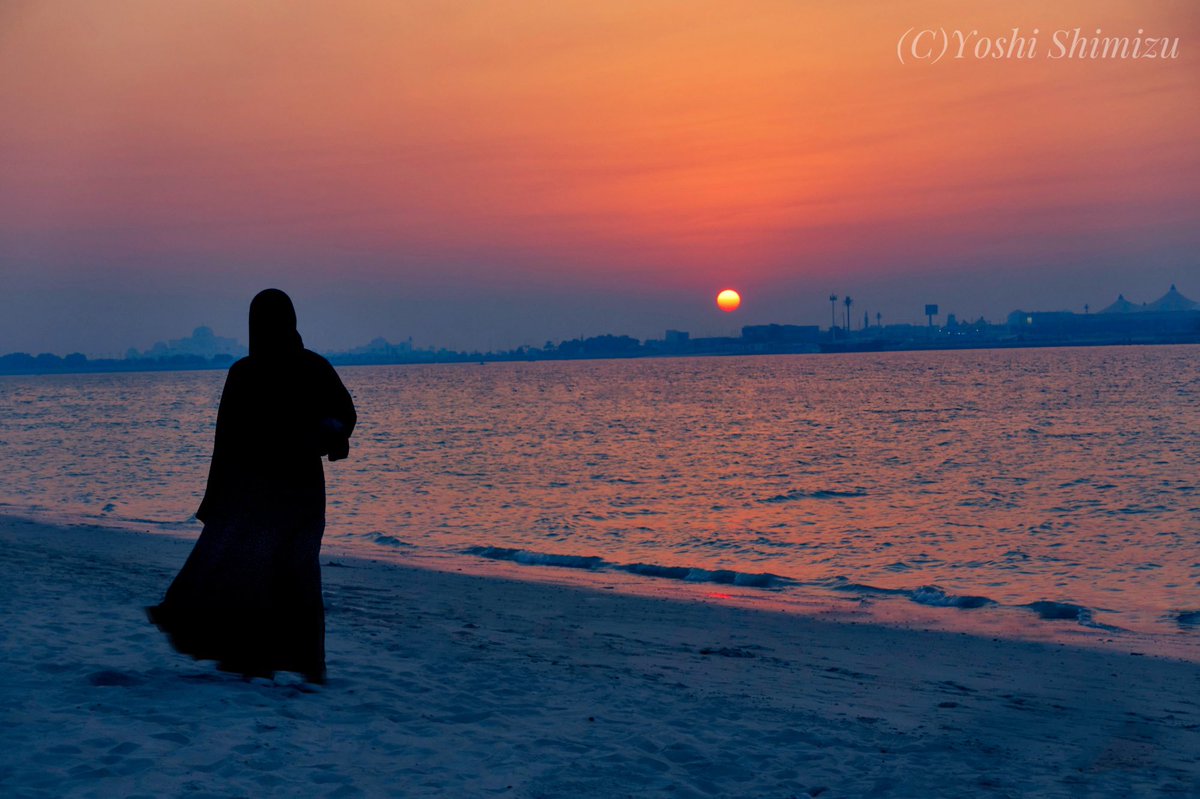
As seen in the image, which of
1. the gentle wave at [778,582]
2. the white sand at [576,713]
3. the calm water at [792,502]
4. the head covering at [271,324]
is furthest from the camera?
the calm water at [792,502]

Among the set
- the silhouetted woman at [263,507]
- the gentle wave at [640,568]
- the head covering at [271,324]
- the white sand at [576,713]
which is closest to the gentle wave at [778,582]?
the gentle wave at [640,568]

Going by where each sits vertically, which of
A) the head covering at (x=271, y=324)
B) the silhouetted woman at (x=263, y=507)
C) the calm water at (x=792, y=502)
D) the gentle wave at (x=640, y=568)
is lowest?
the calm water at (x=792, y=502)

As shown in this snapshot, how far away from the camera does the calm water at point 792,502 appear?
528 inches

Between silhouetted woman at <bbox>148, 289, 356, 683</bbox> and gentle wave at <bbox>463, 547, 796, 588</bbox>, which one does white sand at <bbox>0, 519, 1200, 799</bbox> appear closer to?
silhouetted woman at <bbox>148, 289, 356, 683</bbox>

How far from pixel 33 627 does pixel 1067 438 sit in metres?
42.6

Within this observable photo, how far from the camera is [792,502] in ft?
79.3

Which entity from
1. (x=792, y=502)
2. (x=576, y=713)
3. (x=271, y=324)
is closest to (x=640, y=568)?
(x=576, y=713)

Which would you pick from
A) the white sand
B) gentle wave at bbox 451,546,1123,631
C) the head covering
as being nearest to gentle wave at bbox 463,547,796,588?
gentle wave at bbox 451,546,1123,631

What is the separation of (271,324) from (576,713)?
9.49 feet

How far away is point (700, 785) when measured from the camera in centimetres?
498

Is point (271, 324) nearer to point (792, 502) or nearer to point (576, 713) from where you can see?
point (576, 713)

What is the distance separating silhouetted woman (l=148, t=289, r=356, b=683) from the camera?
5.56 m

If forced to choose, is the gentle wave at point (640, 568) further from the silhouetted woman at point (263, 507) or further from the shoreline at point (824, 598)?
the silhouetted woman at point (263, 507)

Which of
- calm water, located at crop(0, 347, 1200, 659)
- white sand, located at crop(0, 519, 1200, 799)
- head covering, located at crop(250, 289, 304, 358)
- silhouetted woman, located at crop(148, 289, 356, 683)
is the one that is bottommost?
calm water, located at crop(0, 347, 1200, 659)
